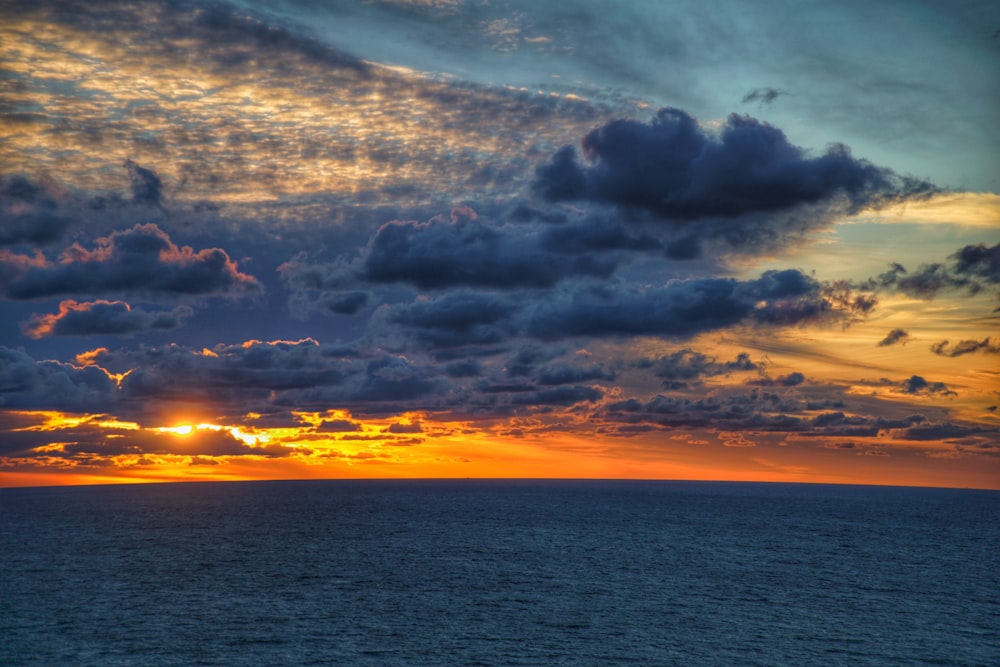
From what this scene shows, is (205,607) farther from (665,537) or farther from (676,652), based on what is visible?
(665,537)

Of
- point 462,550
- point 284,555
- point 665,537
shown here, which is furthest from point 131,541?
point 665,537

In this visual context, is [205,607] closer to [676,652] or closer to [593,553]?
[676,652]

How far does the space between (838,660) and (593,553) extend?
273 feet

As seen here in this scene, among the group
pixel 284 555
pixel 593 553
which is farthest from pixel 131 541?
pixel 593 553

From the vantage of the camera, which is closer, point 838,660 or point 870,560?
point 838,660

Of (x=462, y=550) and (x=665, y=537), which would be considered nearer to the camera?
(x=462, y=550)

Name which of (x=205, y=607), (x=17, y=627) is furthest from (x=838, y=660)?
(x=17, y=627)

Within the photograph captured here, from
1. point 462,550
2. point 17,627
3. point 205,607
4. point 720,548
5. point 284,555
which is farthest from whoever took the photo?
point 720,548

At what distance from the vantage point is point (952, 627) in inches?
3583

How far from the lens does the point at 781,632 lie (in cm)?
8719

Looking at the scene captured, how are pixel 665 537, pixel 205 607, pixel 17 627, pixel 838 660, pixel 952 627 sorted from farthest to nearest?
pixel 665 537 < pixel 205 607 < pixel 952 627 < pixel 17 627 < pixel 838 660

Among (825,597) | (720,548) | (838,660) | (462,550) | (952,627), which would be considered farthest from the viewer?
(720,548)

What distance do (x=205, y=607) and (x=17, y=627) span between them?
20.5 metres

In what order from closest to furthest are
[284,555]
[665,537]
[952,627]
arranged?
[952,627] < [284,555] < [665,537]
